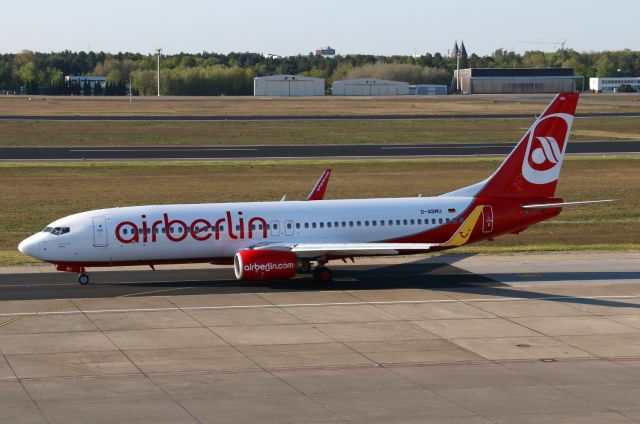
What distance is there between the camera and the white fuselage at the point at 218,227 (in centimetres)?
4312

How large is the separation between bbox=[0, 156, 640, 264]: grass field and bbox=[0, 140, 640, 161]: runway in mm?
5551

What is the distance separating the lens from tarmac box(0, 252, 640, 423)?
2681 cm

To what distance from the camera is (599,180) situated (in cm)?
7944

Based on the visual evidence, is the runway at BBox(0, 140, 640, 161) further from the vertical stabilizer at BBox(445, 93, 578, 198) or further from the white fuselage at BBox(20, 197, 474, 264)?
the white fuselage at BBox(20, 197, 474, 264)

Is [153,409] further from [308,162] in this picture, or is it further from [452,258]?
[308,162]

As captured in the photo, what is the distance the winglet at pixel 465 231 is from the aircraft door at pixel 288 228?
20.8 ft

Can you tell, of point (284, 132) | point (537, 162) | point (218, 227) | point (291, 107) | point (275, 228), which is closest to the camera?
point (218, 227)

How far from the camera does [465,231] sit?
43344 mm

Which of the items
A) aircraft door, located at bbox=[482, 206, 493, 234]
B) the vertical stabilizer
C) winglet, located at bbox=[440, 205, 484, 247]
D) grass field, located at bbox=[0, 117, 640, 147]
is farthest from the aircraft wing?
grass field, located at bbox=[0, 117, 640, 147]

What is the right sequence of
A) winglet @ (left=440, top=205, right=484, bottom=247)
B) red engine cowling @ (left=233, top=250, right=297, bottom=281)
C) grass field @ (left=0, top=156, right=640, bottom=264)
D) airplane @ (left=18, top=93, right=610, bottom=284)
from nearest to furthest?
red engine cowling @ (left=233, top=250, right=297, bottom=281) < airplane @ (left=18, top=93, right=610, bottom=284) < winglet @ (left=440, top=205, right=484, bottom=247) < grass field @ (left=0, top=156, right=640, bottom=264)

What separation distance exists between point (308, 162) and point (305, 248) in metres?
47.0

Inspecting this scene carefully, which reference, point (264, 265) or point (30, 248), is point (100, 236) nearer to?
point (30, 248)

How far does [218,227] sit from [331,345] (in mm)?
11670

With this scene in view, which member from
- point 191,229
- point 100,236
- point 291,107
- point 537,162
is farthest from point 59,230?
point 291,107
